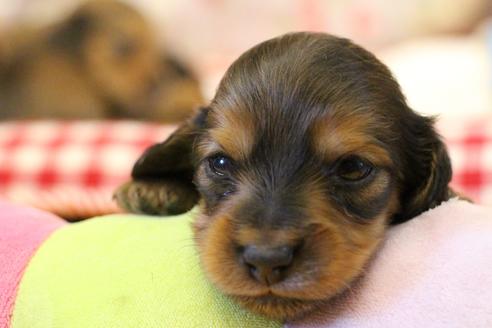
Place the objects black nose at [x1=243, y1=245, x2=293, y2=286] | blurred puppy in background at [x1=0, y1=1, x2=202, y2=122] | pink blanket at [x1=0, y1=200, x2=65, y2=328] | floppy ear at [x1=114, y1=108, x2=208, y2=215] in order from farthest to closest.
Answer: blurred puppy in background at [x1=0, y1=1, x2=202, y2=122], floppy ear at [x1=114, y1=108, x2=208, y2=215], pink blanket at [x1=0, y1=200, x2=65, y2=328], black nose at [x1=243, y1=245, x2=293, y2=286]

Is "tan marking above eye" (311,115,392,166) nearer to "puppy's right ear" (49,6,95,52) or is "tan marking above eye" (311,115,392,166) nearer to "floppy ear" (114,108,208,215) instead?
"floppy ear" (114,108,208,215)

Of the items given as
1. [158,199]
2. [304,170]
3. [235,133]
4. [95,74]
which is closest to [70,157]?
[95,74]

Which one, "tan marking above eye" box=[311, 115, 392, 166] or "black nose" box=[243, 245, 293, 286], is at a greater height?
"tan marking above eye" box=[311, 115, 392, 166]

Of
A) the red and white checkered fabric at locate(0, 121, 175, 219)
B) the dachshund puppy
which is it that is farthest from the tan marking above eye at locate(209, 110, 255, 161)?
the red and white checkered fabric at locate(0, 121, 175, 219)

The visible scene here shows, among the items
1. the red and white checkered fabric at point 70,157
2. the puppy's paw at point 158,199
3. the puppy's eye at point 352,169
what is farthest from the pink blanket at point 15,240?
the red and white checkered fabric at point 70,157

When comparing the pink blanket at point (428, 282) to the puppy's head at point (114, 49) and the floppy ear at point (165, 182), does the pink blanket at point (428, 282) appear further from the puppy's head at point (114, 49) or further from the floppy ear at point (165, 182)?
the puppy's head at point (114, 49)

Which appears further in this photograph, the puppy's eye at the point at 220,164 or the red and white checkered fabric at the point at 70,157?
the red and white checkered fabric at the point at 70,157
